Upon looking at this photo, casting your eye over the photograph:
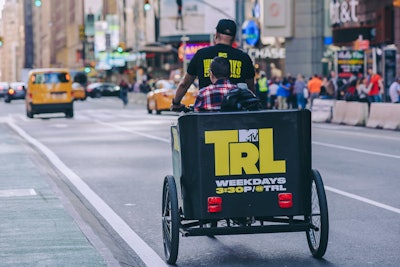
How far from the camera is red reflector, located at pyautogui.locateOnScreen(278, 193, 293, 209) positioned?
8742 mm

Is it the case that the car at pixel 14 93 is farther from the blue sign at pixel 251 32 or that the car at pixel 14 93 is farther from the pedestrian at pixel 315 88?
the pedestrian at pixel 315 88

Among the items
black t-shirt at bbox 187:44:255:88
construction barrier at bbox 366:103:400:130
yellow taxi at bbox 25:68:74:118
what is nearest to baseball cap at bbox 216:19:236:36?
black t-shirt at bbox 187:44:255:88

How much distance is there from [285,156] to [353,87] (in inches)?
1275

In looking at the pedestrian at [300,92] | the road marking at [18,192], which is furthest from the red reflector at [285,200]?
the pedestrian at [300,92]

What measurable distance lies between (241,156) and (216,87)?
0.78 m

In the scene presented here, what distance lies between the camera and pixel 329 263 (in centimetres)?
869

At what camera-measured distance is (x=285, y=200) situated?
876cm

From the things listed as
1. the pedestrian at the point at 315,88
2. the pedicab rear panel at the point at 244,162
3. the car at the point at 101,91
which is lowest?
the car at the point at 101,91

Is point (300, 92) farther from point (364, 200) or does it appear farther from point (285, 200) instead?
point (285, 200)

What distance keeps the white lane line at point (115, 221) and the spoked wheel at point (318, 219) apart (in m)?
1.19

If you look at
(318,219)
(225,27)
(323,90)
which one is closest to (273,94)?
(323,90)

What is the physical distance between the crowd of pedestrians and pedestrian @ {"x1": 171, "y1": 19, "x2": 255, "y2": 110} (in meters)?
28.3

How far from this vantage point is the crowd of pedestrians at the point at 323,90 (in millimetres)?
38500

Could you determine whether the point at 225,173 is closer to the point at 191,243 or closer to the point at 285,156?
the point at 285,156
